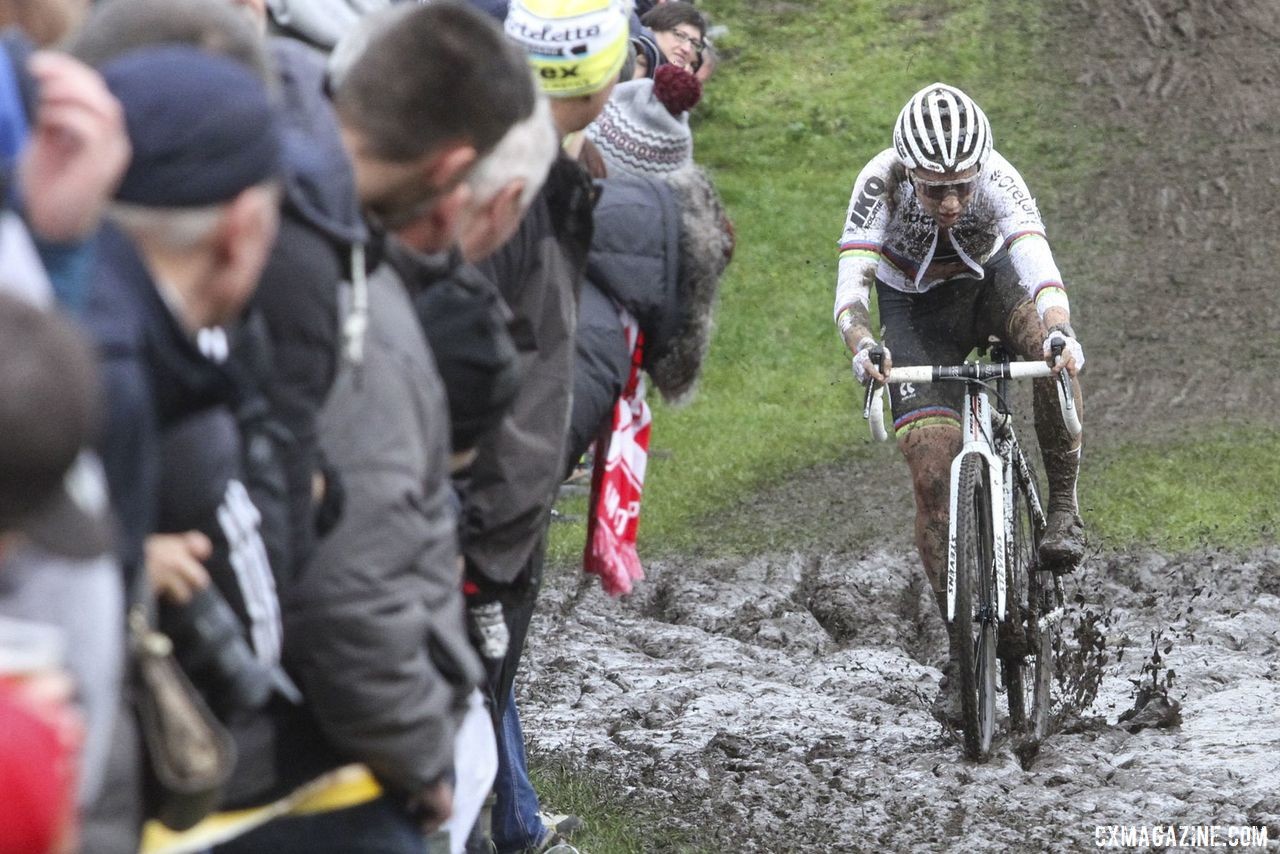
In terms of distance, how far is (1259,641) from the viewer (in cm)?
923

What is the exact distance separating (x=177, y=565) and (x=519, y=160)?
1.10m

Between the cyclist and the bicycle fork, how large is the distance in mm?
241

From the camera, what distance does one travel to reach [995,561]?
720cm

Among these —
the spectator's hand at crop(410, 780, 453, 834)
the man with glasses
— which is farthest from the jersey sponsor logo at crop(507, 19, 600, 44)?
the man with glasses

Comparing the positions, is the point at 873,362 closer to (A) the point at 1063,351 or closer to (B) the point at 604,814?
(A) the point at 1063,351

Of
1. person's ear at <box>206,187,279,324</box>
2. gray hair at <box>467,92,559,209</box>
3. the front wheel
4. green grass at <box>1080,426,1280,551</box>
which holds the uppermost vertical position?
person's ear at <box>206,187,279,324</box>

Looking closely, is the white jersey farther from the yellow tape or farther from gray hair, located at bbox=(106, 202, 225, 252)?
gray hair, located at bbox=(106, 202, 225, 252)

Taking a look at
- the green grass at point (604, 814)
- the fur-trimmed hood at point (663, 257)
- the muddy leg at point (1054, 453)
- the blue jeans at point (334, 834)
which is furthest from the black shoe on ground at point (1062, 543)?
the blue jeans at point (334, 834)

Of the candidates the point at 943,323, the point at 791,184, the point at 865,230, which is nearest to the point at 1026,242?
the point at 943,323

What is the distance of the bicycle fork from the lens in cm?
704

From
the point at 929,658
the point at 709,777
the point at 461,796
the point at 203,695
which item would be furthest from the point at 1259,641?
the point at 203,695

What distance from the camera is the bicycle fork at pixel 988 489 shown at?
7043 mm

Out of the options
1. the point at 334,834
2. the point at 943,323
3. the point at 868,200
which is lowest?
the point at 943,323

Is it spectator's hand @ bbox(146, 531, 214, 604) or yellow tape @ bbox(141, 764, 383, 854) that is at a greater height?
spectator's hand @ bbox(146, 531, 214, 604)
